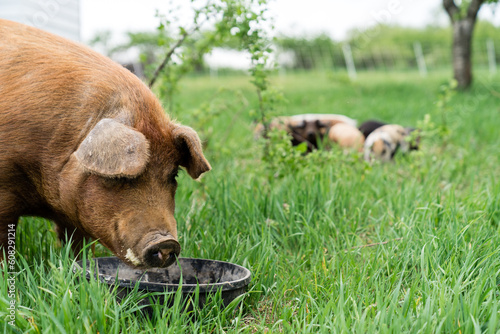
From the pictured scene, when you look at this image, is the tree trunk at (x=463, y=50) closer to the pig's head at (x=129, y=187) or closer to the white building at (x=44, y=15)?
the white building at (x=44, y=15)

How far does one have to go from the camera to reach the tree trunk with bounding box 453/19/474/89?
11.0m

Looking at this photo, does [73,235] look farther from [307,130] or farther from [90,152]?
[307,130]

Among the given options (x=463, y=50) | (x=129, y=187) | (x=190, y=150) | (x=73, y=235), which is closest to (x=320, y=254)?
(x=190, y=150)

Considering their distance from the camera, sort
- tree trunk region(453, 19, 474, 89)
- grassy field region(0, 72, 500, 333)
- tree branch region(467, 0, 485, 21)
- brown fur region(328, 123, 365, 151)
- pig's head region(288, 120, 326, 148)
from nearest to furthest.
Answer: grassy field region(0, 72, 500, 333)
brown fur region(328, 123, 365, 151)
pig's head region(288, 120, 326, 148)
tree branch region(467, 0, 485, 21)
tree trunk region(453, 19, 474, 89)

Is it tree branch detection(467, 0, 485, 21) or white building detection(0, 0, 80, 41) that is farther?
tree branch detection(467, 0, 485, 21)

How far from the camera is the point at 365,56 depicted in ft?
100

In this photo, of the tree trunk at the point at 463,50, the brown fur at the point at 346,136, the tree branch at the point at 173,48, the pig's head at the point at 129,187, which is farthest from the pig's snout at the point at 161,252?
the tree trunk at the point at 463,50

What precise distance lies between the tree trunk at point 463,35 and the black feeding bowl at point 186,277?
960 cm

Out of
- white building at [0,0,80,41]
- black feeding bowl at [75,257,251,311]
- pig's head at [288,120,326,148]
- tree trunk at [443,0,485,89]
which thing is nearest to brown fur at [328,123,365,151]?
Answer: pig's head at [288,120,326,148]

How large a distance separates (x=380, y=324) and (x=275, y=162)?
225 cm

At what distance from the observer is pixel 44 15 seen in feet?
22.5

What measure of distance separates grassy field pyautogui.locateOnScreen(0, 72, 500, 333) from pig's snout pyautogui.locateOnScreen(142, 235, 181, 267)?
0.15 metres

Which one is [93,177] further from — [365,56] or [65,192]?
[365,56]

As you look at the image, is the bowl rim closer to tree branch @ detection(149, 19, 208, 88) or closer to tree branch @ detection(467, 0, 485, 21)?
tree branch @ detection(149, 19, 208, 88)
